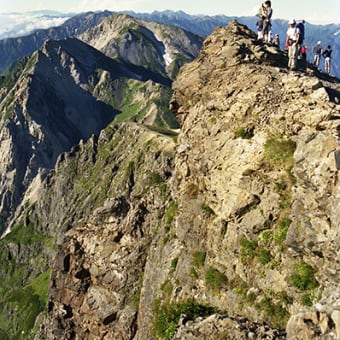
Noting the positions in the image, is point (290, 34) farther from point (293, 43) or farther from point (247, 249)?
point (247, 249)

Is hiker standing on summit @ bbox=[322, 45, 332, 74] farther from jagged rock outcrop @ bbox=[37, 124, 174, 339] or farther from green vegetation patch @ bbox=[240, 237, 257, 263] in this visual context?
green vegetation patch @ bbox=[240, 237, 257, 263]

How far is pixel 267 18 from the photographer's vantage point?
52.6m

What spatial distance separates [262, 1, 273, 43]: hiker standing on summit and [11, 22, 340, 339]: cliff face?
78.9 inches

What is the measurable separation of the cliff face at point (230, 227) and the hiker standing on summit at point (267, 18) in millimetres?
2004

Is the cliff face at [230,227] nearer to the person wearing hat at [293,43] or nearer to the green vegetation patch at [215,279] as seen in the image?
the green vegetation patch at [215,279]

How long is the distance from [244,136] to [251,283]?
1252 centimetres

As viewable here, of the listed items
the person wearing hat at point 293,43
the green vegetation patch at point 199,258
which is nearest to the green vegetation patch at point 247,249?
the green vegetation patch at point 199,258

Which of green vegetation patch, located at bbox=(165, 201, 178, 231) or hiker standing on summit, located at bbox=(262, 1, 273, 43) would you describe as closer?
green vegetation patch, located at bbox=(165, 201, 178, 231)

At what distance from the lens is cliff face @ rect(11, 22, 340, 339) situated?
3145 centimetres

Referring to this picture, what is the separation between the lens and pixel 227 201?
1571 inches

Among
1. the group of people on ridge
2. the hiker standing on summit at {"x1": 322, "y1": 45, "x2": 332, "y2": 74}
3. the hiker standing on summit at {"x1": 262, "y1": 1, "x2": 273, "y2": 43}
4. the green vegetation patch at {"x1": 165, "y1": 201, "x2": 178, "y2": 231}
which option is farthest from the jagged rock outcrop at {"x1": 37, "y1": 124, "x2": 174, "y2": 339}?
the hiker standing on summit at {"x1": 322, "y1": 45, "x2": 332, "y2": 74}

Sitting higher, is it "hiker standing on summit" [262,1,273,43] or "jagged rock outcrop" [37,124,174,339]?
"hiker standing on summit" [262,1,273,43]

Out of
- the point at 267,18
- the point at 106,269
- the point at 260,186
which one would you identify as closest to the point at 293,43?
the point at 267,18

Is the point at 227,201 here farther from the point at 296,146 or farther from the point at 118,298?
the point at 118,298
